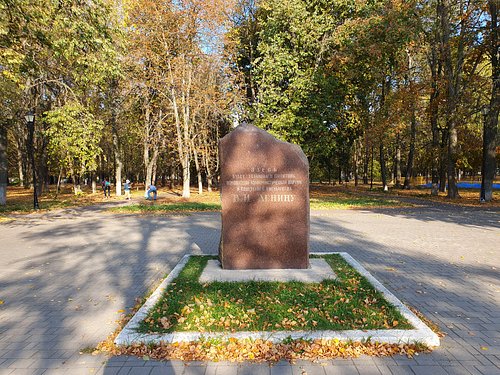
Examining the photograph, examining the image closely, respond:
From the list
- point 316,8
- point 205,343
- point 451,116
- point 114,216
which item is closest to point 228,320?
point 205,343

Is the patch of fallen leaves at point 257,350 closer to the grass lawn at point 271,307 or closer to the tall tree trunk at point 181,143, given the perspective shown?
the grass lawn at point 271,307

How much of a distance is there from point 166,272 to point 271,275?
228 centimetres

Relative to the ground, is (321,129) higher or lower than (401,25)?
lower

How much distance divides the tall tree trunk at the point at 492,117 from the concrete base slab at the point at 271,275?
1638cm

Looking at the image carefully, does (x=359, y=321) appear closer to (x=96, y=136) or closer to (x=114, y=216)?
(x=96, y=136)

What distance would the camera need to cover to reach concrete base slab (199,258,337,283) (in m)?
5.58

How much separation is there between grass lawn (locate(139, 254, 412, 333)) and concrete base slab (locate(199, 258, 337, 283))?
0.20m

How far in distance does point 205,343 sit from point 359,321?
6.45 feet

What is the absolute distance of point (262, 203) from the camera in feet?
19.9

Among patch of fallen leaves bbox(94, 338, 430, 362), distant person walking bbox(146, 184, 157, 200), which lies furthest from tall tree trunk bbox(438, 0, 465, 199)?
distant person walking bbox(146, 184, 157, 200)

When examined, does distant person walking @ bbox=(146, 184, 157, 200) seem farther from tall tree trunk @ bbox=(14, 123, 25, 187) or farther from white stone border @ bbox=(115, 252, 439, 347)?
white stone border @ bbox=(115, 252, 439, 347)

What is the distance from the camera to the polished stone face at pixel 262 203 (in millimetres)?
6066

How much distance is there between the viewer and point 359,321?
400 cm

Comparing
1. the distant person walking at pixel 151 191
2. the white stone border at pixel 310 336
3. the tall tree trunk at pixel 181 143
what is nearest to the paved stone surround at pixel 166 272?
the white stone border at pixel 310 336
